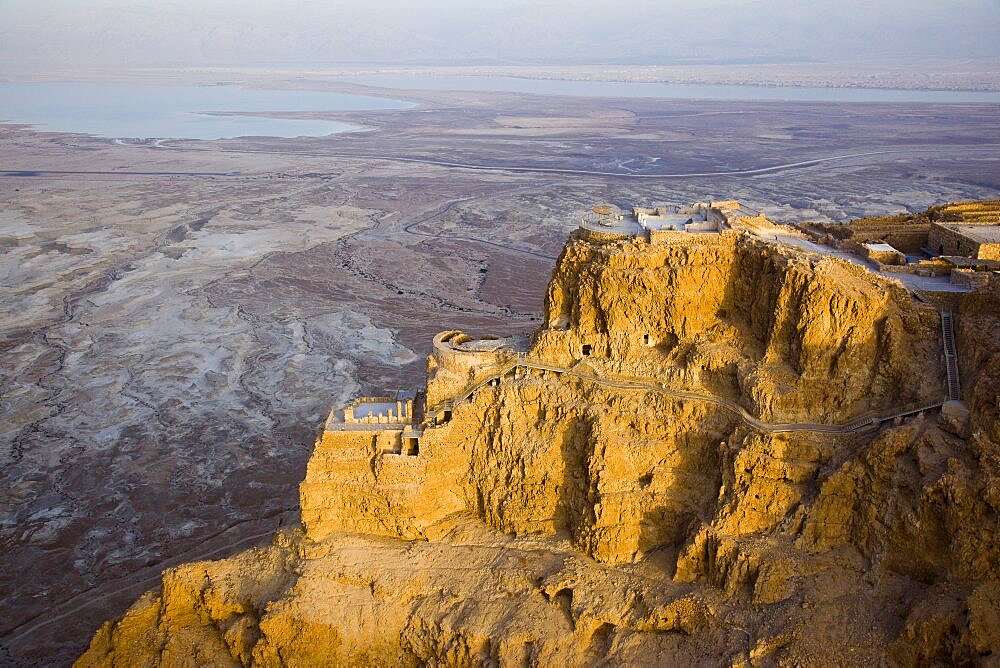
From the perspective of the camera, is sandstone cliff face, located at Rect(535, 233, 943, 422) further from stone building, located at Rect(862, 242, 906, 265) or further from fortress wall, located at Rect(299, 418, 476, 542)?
fortress wall, located at Rect(299, 418, 476, 542)

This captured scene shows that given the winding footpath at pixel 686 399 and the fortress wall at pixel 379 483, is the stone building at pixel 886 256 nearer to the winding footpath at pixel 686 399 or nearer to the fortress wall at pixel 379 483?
the winding footpath at pixel 686 399

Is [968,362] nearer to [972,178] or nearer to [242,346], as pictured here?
[242,346]

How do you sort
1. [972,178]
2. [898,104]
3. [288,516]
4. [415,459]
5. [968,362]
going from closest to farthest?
[968,362] → [415,459] → [288,516] → [972,178] → [898,104]

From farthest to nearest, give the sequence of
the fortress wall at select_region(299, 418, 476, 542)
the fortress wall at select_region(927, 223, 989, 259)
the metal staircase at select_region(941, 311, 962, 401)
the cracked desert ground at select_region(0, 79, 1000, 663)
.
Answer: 1. the cracked desert ground at select_region(0, 79, 1000, 663)
2. the fortress wall at select_region(927, 223, 989, 259)
3. the fortress wall at select_region(299, 418, 476, 542)
4. the metal staircase at select_region(941, 311, 962, 401)

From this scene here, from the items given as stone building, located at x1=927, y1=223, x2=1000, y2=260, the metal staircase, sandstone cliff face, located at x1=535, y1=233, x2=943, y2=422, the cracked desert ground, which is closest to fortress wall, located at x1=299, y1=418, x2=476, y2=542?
sandstone cliff face, located at x1=535, y1=233, x2=943, y2=422

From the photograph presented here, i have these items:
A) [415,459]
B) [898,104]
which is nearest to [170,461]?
[415,459]

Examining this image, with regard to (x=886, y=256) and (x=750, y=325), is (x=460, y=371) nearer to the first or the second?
(x=750, y=325)

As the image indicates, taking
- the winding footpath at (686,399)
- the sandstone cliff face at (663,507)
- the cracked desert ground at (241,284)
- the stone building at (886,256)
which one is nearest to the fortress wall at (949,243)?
the stone building at (886,256)
